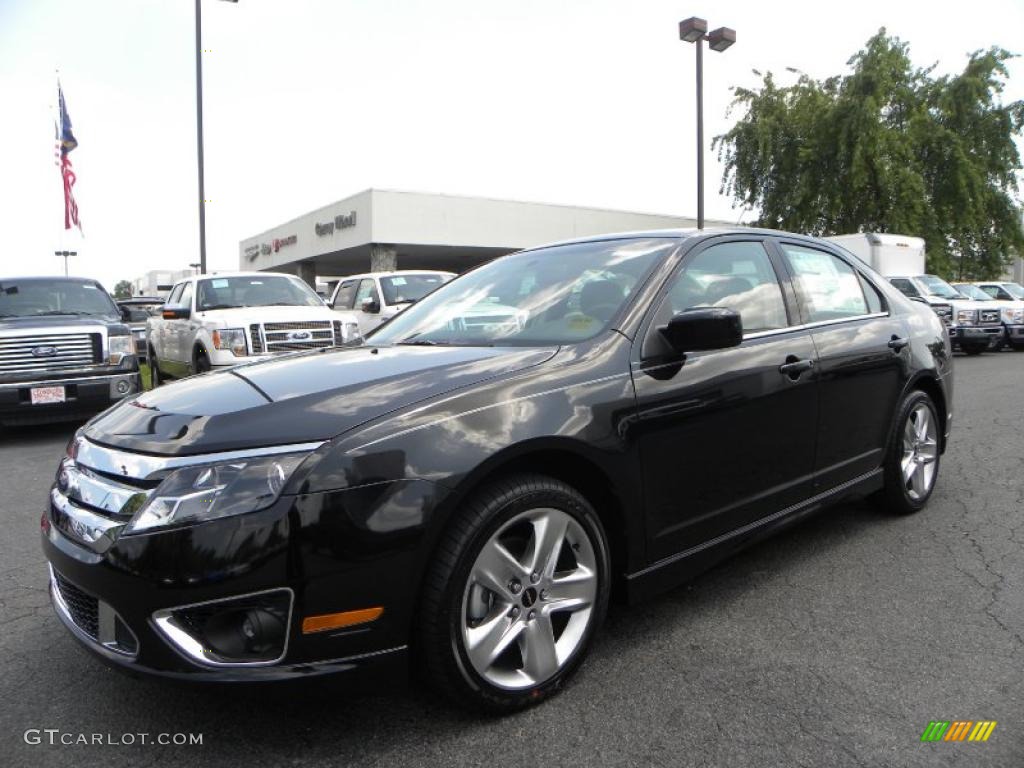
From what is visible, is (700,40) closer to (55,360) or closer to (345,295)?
(345,295)

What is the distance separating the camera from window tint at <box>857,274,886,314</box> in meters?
4.29

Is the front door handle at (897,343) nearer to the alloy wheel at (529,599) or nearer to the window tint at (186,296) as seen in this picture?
the alloy wheel at (529,599)

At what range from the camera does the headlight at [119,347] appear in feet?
26.8

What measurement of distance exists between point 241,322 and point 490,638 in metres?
7.64

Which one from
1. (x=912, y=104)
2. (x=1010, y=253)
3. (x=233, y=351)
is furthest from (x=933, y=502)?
(x=1010, y=253)

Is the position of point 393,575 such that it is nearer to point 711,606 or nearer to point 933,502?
point 711,606

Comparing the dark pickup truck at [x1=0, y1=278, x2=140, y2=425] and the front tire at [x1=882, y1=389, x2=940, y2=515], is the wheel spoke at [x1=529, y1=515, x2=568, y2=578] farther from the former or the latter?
the dark pickup truck at [x1=0, y1=278, x2=140, y2=425]

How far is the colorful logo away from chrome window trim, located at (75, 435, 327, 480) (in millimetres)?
1986

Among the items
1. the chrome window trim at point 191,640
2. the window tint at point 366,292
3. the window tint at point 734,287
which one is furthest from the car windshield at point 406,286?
the chrome window trim at point 191,640

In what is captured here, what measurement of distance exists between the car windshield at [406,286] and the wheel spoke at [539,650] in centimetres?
1060

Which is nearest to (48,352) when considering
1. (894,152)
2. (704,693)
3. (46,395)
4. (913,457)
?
(46,395)

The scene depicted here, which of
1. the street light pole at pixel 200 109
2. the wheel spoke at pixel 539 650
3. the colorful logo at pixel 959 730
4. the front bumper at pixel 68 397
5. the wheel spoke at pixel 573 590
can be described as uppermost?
the street light pole at pixel 200 109

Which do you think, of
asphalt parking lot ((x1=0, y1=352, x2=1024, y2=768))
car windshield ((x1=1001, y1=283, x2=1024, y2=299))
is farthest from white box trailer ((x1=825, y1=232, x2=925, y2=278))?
asphalt parking lot ((x1=0, y1=352, x2=1024, y2=768))

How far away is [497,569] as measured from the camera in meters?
2.39
